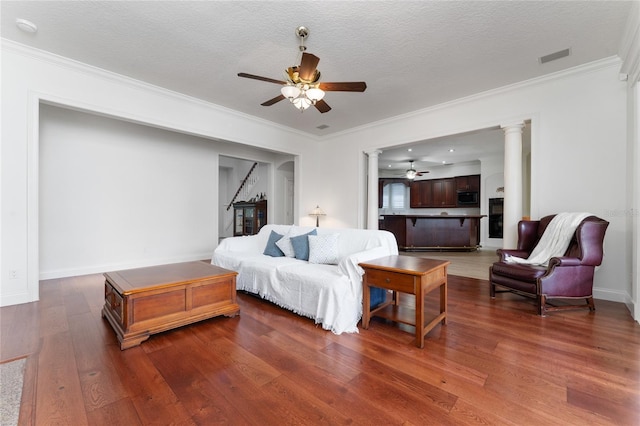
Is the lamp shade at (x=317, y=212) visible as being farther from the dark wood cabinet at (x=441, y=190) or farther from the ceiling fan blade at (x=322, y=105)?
the dark wood cabinet at (x=441, y=190)

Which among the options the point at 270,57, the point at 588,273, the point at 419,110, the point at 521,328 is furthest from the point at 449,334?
the point at 419,110

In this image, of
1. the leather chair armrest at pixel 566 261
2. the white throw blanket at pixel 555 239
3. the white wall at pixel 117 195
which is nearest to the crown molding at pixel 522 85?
the white throw blanket at pixel 555 239

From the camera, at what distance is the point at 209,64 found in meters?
3.52

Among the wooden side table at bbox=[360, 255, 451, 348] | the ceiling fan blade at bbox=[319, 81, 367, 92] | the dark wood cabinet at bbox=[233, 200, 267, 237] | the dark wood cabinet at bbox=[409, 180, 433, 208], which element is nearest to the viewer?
the wooden side table at bbox=[360, 255, 451, 348]

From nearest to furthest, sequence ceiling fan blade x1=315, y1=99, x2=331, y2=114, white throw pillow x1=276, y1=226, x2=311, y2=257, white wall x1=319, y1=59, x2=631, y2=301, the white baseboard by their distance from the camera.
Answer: ceiling fan blade x1=315, y1=99, x2=331, y2=114 → white wall x1=319, y1=59, x2=631, y2=301 → white throw pillow x1=276, y1=226, x2=311, y2=257 → the white baseboard

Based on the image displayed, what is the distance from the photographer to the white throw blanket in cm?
314

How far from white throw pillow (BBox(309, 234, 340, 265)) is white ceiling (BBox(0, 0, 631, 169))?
7.21ft

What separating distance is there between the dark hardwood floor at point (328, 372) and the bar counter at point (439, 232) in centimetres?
452

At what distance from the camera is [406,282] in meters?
2.22

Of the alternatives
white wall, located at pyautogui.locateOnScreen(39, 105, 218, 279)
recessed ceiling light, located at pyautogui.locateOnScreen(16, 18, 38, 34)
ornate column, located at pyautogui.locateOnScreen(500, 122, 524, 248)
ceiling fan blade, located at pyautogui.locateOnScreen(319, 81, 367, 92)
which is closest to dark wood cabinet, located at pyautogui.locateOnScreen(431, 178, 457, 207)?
ornate column, located at pyautogui.locateOnScreen(500, 122, 524, 248)

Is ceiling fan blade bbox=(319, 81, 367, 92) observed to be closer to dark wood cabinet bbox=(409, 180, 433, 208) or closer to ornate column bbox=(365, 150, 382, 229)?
ornate column bbox=(365, 150, 382, 229)

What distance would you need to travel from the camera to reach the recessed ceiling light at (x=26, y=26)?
9.02ft

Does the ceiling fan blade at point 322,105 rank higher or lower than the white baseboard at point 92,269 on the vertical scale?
higher

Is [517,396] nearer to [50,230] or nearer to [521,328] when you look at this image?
[521,328]
